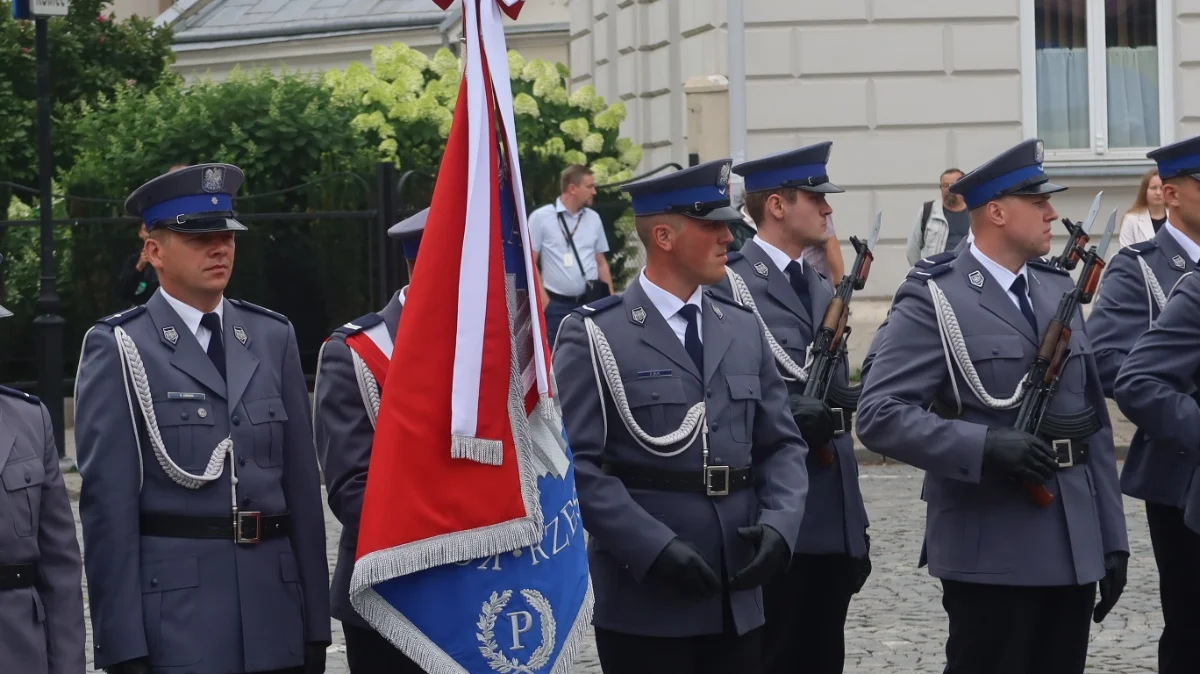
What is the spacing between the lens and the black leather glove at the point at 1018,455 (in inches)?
211

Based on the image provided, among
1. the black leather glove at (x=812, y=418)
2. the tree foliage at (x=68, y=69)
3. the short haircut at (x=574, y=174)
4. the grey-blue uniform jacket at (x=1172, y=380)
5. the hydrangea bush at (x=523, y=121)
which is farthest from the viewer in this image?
the tree foliage at (x=68, y=69)

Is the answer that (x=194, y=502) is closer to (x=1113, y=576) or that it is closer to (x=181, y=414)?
(x=181, y=414)

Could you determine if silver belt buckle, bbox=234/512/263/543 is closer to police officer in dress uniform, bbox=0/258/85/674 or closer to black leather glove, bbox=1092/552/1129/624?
police officer in dress uniform, bbox=0/258/85/674

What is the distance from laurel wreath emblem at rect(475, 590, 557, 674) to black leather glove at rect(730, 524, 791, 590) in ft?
1.77

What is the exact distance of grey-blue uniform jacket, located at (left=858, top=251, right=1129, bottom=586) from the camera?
5.50 m

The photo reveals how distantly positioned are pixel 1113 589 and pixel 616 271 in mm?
10971

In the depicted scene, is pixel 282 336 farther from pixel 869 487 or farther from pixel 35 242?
pixel 35 242

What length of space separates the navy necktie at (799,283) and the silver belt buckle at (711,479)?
5.00ft

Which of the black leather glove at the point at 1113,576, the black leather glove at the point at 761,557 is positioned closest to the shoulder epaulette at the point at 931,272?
the black leather glove at the point at 1113,576

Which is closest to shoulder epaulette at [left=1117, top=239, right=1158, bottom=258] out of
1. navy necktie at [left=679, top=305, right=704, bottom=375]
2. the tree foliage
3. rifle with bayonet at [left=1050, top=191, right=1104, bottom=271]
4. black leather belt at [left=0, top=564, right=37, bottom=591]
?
rifle with bayonet at [left=1050, top=191, right=1104, bottom=271]

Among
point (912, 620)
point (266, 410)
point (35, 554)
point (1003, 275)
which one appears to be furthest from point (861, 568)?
point (35, 554)

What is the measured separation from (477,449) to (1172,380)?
233 cm

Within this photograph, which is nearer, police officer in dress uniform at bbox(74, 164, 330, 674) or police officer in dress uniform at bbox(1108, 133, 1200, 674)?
police officer in dress uniform at bbox(74, 164, 330, 674)

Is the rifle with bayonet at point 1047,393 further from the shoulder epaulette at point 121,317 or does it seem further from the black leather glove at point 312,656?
the shoulder epaulette at point 121,317
